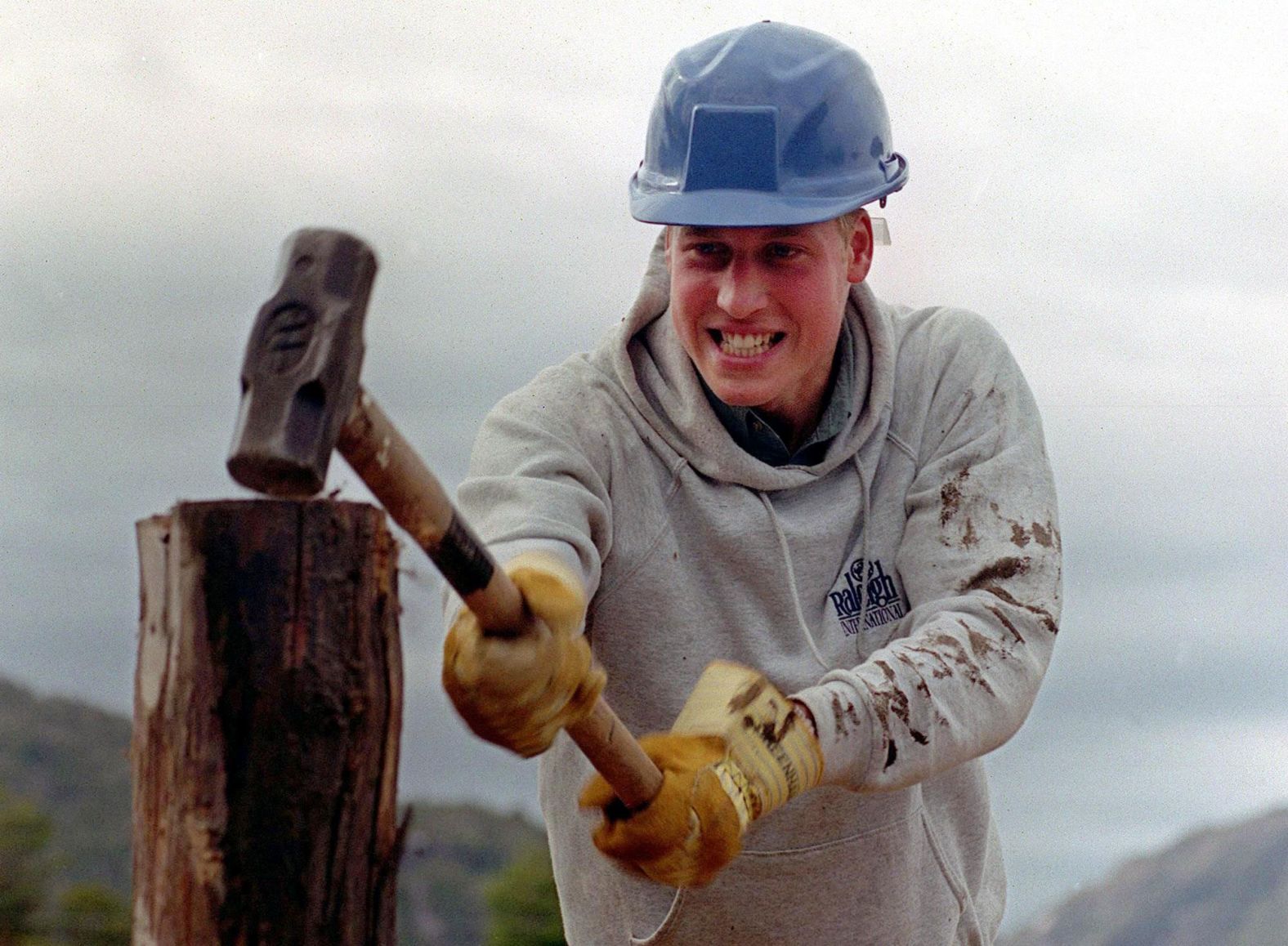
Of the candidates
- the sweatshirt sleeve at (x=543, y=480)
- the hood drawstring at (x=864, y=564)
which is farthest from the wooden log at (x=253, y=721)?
the hood drawstring at (x=864, y=564)

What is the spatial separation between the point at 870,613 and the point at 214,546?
1510 millimetres

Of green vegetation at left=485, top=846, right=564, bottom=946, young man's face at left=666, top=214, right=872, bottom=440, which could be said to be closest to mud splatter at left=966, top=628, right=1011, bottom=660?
young man's face at left=666, top=214, right=872, bottom=440

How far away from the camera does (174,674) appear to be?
2092mm

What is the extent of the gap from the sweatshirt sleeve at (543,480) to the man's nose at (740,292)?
34cm

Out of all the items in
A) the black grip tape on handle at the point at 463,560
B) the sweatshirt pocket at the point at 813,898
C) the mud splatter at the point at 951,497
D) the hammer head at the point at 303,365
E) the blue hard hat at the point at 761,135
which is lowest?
the sweatshirt pocket at the point at 813,898

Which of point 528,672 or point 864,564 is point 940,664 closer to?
point 864,564

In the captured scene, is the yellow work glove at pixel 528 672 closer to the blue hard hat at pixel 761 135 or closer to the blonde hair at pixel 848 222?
the blue hard hat at pixel 761 135

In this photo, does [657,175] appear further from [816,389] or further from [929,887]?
[929,887]

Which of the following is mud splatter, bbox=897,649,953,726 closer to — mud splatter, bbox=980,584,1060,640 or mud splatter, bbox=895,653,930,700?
mud splatter, bbox=895,653,930,700

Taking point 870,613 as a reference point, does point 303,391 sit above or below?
above

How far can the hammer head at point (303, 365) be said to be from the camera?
1.88 meters

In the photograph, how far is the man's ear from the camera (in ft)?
10.6

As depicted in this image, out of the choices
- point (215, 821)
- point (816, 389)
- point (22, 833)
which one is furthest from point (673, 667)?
point (22, 833)

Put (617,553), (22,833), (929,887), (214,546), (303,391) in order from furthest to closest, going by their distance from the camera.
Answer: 1. (22,833)
2. (929,887)
3. (617,553)
4. (214,546)
5. (303,391)
